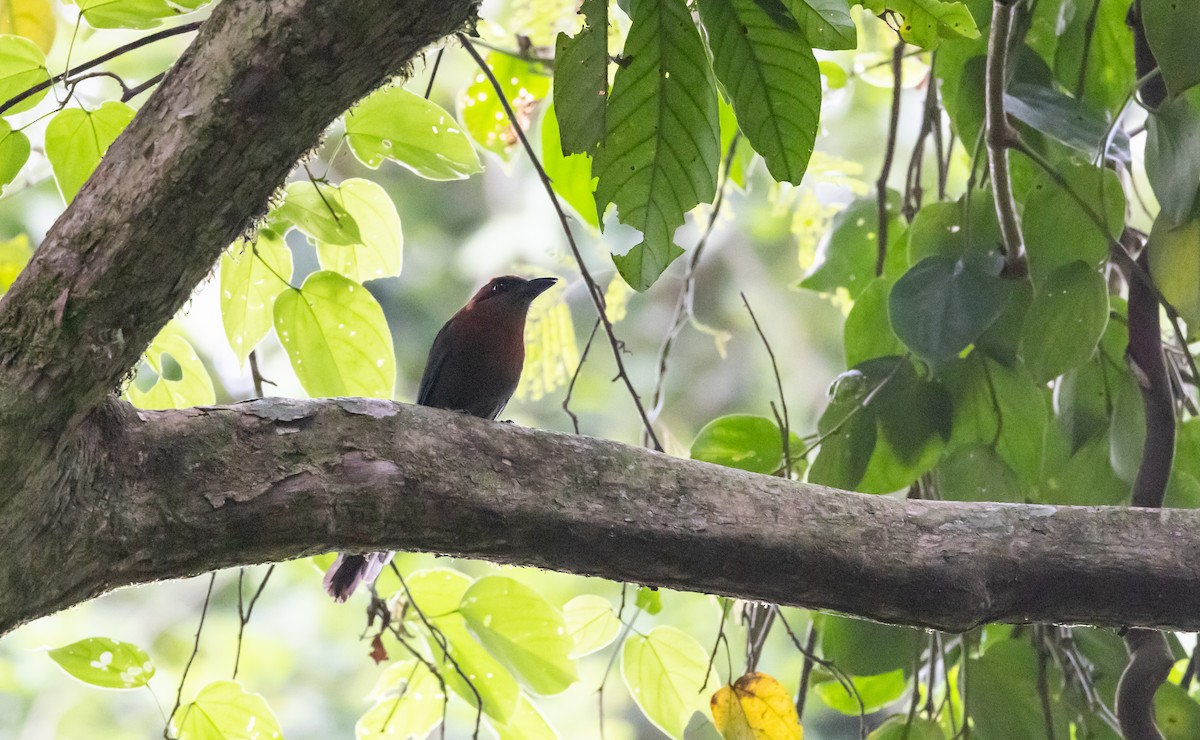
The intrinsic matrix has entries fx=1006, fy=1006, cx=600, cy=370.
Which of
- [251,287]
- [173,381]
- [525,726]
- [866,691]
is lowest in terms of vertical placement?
[866,691]

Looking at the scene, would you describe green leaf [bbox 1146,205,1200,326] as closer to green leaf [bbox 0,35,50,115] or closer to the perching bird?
the perching bird

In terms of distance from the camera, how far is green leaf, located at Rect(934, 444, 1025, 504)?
1.94 m

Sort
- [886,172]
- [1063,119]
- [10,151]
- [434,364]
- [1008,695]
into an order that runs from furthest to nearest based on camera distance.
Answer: [434,364], [886,172], [1008,695], [1063,119], [10,151]

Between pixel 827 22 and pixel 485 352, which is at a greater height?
pixel 485 352

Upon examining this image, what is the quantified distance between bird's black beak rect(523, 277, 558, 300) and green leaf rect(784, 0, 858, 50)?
1617 mm

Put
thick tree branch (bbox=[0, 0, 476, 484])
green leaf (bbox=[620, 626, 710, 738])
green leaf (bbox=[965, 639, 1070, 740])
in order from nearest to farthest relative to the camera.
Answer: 1. thick tree branch (bbox=[0, 0, 476, 484])
2. green leaf (bbox=[965, 639, 1070, 740])
3. green leaf (bbox=[620, 626, 710, 738])

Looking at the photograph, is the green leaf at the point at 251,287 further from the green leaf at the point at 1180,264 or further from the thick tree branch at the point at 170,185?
the green leaf at the point at 1180,264

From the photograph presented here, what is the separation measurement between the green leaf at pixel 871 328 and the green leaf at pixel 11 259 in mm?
1840

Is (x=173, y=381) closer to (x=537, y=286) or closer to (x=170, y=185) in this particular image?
(x=170, y=185)

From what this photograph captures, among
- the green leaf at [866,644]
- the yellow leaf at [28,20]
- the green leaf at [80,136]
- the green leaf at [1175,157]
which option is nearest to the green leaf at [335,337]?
the green leaf at [80,136]

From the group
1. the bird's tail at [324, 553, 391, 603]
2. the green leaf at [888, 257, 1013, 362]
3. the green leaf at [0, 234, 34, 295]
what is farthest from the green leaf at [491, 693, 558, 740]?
the green leaf at [0, 234, 34, 295]

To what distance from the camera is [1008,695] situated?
6.38 ft

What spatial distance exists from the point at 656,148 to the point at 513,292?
157 cm

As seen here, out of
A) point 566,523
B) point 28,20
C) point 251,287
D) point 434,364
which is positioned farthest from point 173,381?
point 434,364
